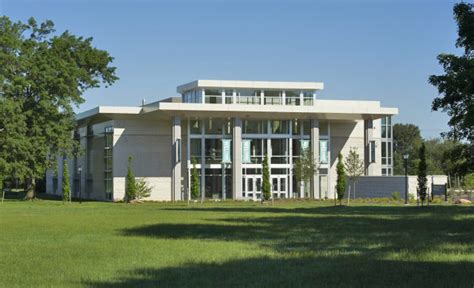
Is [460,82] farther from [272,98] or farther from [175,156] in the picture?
[272,98]

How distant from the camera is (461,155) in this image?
28969mm

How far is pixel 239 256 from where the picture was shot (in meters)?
16.3

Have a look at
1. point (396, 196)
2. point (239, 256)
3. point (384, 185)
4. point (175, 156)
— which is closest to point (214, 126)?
point (175, 156)

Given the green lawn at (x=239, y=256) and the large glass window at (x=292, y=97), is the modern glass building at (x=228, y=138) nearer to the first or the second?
the large glass window at (x=292, y=97)

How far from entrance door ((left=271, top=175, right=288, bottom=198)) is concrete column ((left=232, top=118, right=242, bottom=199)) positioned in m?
3.93

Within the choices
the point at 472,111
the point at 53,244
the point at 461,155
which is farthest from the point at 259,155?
the point at 53,244

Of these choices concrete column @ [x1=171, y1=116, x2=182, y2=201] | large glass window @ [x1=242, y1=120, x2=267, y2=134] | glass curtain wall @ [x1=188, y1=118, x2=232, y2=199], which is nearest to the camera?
concrete column @ [x1=171, y1=116, x2=182, y2=201]

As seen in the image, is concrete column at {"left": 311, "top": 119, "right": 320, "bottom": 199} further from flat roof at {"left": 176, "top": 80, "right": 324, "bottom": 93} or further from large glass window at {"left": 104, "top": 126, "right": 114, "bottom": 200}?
large glass window at {"left": 104, "top": 126, "right": 114, "bottom": 200}

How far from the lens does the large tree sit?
58.7 meters

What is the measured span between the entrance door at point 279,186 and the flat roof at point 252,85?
28.7 feet

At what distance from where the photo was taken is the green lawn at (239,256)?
12562mm

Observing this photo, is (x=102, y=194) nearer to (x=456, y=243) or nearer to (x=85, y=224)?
(x=85, y=224)

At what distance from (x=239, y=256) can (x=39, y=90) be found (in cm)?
4918

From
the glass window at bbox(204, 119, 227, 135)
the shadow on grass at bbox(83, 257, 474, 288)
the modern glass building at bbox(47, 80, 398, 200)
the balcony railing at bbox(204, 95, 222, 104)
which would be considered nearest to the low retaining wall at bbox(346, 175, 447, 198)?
the modern glass building at bbox(47, 80, 398, 200)
